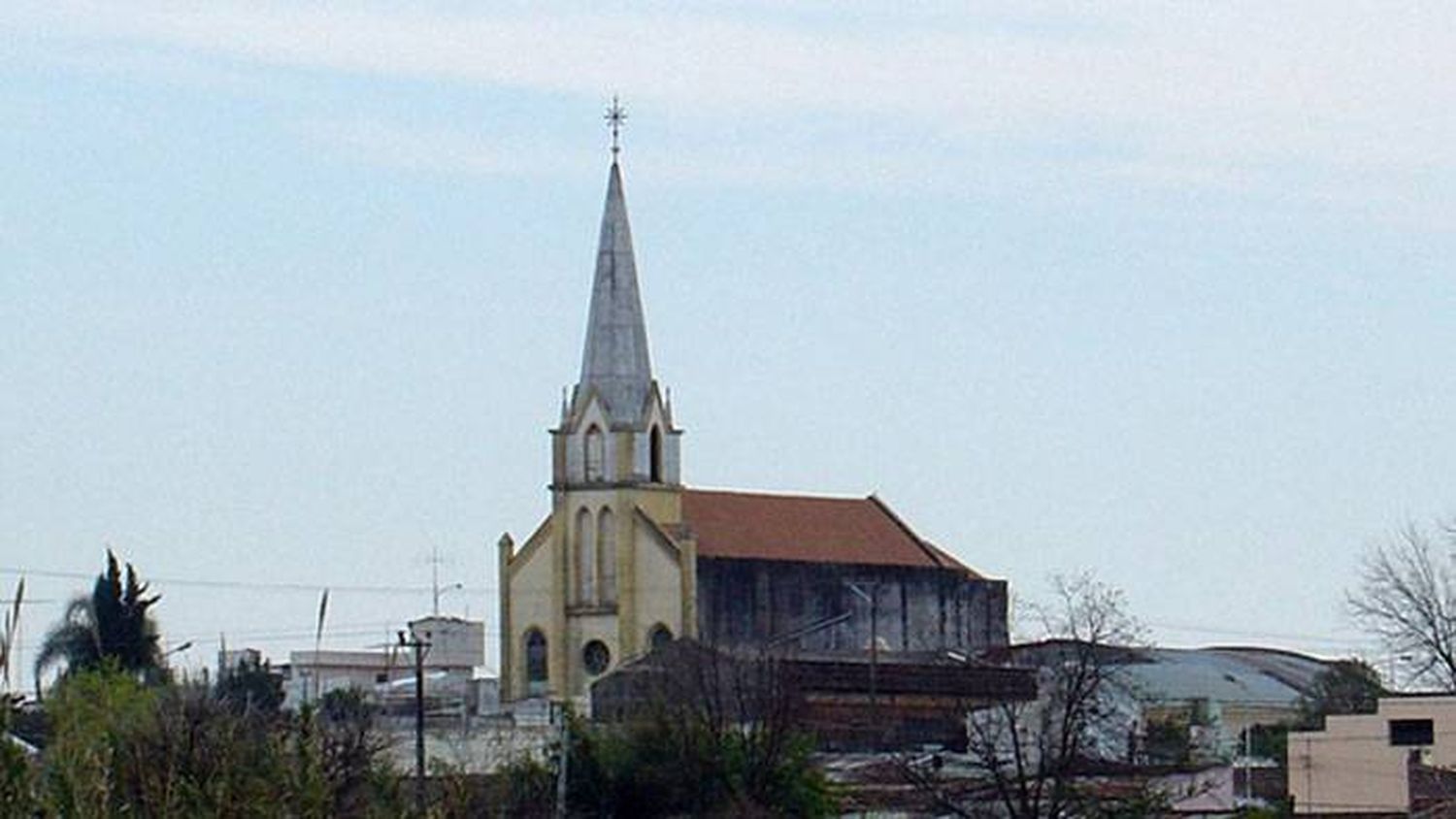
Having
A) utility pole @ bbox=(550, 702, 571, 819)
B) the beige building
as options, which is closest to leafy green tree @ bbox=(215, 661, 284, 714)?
utility pole @ bbox=(550, 702, 571, 819)

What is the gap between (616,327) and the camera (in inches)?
4264

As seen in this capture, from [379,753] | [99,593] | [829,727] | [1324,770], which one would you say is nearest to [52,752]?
[379,753]

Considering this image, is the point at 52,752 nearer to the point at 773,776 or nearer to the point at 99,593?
Answer: the point at 773,776

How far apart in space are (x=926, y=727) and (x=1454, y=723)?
52.1 ft

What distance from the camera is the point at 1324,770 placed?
70.7 metres

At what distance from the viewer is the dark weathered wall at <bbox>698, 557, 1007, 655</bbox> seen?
4200 inches

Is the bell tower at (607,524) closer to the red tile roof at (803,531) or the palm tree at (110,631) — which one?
the red tile roof at (803,531)

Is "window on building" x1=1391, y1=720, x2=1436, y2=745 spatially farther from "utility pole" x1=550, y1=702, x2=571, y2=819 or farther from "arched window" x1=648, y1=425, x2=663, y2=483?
"arched window" x1=648, y1=425, x2=663, y2=483

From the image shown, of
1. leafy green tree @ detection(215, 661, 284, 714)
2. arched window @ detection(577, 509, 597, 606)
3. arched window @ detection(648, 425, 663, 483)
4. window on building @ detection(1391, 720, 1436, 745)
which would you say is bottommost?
window on building @ detection(1391, 720, 1436, 745)

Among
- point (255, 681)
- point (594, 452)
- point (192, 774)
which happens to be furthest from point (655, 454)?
point (192, 774)

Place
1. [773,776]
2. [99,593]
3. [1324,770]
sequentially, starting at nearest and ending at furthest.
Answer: [773,776] → [1324,770] → [99,593]

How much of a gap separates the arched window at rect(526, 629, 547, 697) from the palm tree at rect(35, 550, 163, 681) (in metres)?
13.9

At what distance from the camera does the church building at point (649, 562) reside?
4220 inches

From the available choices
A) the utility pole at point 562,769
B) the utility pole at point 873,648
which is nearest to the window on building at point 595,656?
the utility pole at point 873,648
